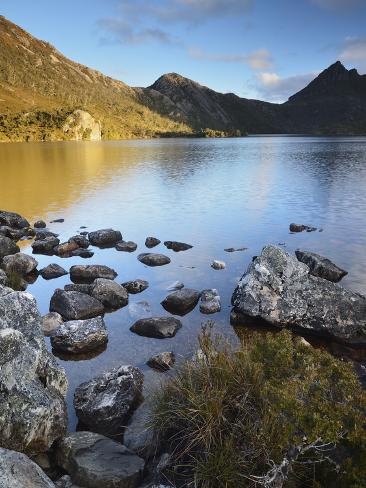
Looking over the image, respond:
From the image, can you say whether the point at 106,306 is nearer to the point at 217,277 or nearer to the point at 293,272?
the point at 217,277

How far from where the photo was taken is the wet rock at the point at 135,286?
674 inches

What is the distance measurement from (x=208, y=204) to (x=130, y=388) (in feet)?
103

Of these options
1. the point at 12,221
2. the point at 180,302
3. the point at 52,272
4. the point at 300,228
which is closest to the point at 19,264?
the point at 52,272

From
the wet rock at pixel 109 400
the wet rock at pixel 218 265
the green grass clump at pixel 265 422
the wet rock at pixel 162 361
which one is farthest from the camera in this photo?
the wet rock at pixel 218 265

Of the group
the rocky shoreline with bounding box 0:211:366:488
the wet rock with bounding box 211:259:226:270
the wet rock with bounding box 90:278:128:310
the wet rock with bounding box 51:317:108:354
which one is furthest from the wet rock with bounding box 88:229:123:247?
the wet rock with bounding box 51:317:108:354

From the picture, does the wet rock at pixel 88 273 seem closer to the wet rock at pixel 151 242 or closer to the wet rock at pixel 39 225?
the wet rock at pixel 151 242

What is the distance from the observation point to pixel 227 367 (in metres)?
7.17

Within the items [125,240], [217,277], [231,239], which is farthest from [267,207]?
[217,277]

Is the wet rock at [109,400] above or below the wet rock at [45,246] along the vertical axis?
above

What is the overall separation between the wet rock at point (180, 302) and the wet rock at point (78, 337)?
322 cm

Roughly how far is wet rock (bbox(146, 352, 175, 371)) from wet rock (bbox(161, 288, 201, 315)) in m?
3.53

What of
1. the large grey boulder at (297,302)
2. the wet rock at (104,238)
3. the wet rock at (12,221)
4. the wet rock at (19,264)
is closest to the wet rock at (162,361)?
the large grey boulder at (297,302)

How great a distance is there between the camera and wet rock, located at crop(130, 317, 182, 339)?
1320 cm

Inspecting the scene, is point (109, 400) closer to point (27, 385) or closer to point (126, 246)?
point (27, 385)
